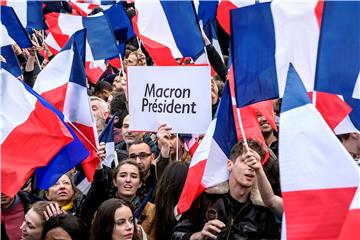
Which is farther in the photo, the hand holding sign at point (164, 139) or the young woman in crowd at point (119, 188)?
the hand holding sign at point (164, 139)

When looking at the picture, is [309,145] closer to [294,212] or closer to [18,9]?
[294,212]

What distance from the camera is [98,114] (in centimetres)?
856

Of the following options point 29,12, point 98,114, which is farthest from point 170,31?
point 29,12

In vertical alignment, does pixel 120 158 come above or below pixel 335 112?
below

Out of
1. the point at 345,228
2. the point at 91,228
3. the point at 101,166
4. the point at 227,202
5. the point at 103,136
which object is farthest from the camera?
the point at 103,136

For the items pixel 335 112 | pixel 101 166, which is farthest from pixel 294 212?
pixel 101 166

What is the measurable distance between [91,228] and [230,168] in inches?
40.0

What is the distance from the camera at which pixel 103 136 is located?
751cm

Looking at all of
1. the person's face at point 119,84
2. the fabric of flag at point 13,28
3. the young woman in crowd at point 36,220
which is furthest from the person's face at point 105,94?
the young woman in crowd at point 36,220

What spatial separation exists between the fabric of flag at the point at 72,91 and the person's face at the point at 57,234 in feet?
3.63

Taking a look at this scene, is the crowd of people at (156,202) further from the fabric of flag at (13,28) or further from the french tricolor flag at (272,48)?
the fabric of flag at (13,28)

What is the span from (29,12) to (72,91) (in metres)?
5.46

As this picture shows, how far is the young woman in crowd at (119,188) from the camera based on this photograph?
652 centimetres

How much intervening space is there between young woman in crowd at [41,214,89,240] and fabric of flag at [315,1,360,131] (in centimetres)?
180
